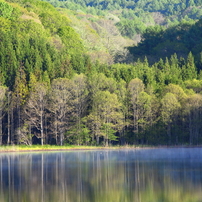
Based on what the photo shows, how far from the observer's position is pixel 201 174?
3538cm

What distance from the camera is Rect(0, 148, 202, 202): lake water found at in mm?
27078

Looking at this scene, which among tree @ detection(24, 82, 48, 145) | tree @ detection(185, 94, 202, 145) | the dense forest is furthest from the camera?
tree @ detection(185, 94, 202, 145)

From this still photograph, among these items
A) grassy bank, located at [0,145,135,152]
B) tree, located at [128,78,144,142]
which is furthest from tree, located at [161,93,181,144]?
grassy bank, located at [0,145,135,152]

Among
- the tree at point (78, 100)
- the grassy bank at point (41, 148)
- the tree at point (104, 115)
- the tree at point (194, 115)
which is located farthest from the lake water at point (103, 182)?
the tree at point (194, 115)

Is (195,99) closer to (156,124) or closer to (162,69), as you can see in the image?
(156,124)

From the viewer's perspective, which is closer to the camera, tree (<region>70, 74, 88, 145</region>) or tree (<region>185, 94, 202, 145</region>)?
tree (<region>70, 74, 88, 145</region>)

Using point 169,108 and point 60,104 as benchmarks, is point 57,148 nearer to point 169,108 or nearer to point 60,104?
point 60,104

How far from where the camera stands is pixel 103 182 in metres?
32.9

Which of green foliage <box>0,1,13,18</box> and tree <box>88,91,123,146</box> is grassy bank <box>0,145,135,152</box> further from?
green foliage <box>0,1,13,18</box>

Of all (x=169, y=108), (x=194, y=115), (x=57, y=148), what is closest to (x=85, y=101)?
(x=57, y=148)

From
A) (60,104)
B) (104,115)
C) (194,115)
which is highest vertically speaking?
(60,104)

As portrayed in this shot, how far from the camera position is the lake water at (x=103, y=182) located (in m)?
27.1

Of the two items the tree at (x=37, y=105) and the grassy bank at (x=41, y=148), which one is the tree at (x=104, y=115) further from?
the tree at (x=37, y=105)

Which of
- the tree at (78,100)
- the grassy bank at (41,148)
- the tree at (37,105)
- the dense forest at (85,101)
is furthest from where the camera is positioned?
the tree at (78,100)
